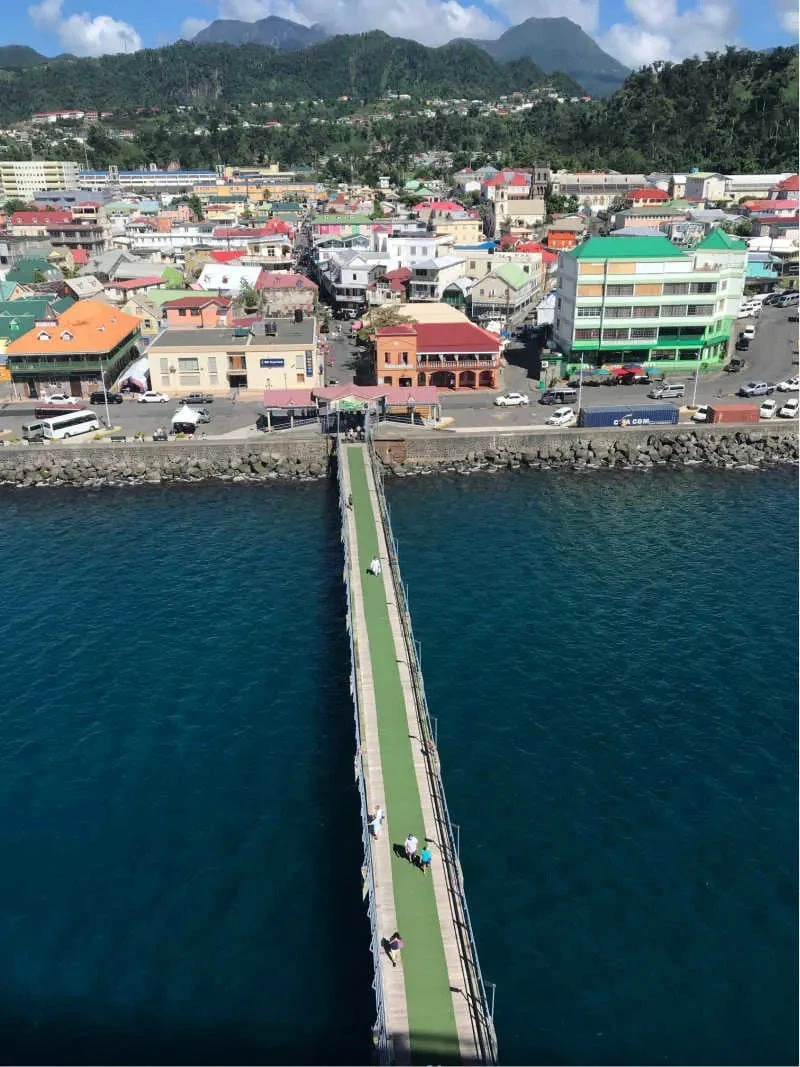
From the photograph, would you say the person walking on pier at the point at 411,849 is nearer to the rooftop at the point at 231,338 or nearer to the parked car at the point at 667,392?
the rooftop at the point at 231,338

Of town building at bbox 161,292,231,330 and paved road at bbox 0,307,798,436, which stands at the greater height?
town building at bbox 161,292,231,330

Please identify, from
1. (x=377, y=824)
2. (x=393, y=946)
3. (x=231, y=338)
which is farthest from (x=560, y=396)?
(x=393, y=946)

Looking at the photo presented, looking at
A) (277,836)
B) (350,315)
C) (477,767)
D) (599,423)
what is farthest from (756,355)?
(277,836)

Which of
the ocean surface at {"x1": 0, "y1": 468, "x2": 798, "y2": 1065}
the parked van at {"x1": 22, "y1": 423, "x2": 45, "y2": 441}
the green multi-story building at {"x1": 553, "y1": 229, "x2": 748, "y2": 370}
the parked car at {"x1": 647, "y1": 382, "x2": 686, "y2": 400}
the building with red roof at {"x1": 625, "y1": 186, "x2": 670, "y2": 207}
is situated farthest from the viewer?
the building with red roof at {"x1": 625, "y1": 186, "x2": 670, "y2": 207}

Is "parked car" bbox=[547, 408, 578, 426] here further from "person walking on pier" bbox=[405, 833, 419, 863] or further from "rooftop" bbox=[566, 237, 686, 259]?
"person walking on pier" bbox=[405, 833, 419, 863]

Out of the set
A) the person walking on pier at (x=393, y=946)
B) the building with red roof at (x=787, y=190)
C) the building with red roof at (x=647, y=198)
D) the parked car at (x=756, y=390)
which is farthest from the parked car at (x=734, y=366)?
the building with red roof at (x=647, y=198)

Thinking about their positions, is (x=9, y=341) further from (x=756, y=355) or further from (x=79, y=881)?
(x=756, y=355)

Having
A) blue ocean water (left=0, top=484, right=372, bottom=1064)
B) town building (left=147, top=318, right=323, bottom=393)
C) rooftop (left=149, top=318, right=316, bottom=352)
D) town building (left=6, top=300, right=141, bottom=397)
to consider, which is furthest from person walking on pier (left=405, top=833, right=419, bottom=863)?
town building (left=6, top=300, right=141, bottom=397)
